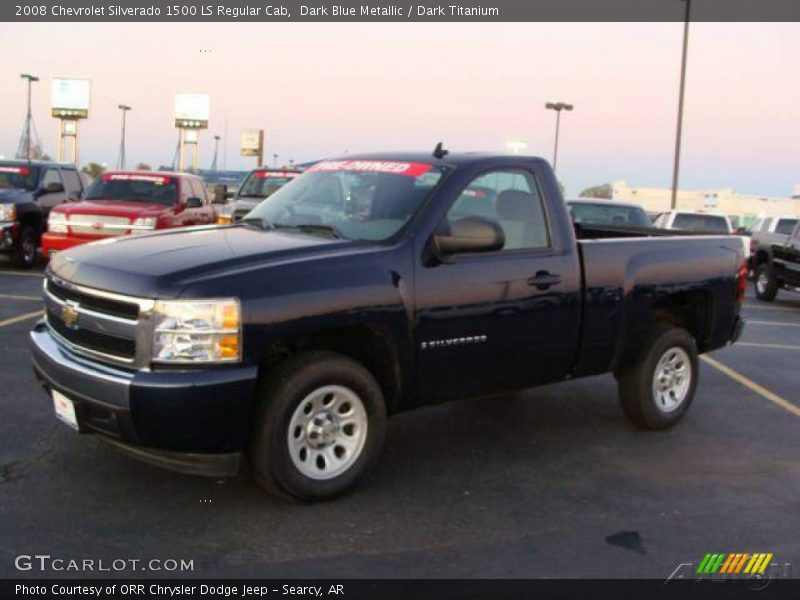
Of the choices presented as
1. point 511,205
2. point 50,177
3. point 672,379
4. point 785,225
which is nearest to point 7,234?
point 50,177

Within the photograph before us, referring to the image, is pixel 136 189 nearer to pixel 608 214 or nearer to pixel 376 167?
pixel 608 214

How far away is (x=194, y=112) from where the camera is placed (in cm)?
6353

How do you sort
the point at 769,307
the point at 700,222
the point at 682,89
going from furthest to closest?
the point at 682,89 < the point at 700,222 < the point at 769,307

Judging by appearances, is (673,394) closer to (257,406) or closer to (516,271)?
(516,271)

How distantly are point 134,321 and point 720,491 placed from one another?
3422 millimetres

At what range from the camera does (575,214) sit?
14.5 m

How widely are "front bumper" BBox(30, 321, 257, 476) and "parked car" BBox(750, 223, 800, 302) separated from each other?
13161 millimetres

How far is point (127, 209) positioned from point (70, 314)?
806 cm

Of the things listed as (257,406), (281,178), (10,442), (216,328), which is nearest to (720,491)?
(257,406)

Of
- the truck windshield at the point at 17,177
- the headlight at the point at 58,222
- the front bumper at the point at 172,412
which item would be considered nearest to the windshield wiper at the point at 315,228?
the front bumper at the point at 172,412

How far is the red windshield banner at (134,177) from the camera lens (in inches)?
508

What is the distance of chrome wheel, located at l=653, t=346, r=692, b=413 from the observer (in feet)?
19.6

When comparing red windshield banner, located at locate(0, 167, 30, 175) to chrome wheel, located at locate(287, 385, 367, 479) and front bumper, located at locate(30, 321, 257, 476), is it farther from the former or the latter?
chrome wheel, located at locate(287, 385, 367, 479)

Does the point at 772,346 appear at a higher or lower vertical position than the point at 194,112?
lower
